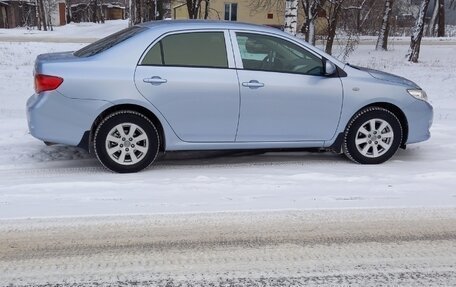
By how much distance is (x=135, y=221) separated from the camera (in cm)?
447

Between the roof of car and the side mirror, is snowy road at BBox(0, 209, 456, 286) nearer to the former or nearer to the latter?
the side mirror

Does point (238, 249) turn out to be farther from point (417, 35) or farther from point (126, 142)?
point (417, 35)

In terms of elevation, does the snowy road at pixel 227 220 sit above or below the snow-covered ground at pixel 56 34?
above

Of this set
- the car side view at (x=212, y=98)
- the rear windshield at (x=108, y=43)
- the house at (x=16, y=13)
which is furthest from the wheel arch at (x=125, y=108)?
the house at (x=16, y=13)

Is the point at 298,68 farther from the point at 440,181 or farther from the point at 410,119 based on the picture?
the point at 440,181

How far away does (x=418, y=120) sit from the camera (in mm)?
6359

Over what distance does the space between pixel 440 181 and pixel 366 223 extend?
1.70m

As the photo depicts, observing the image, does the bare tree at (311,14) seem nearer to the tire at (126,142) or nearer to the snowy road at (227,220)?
the snowy road at (227,220)

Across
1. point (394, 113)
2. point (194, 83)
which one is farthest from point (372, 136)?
point (194, 83)

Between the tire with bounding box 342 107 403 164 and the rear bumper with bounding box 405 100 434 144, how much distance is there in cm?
14

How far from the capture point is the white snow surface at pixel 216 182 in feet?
16.0

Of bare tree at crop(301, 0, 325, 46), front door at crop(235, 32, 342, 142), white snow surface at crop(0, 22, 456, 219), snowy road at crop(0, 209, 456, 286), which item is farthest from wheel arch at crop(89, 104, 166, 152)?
bare tree at crop(301, 0, 325, 46)

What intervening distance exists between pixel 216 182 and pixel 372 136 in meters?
2.06

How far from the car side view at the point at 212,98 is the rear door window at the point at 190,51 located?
11mm
